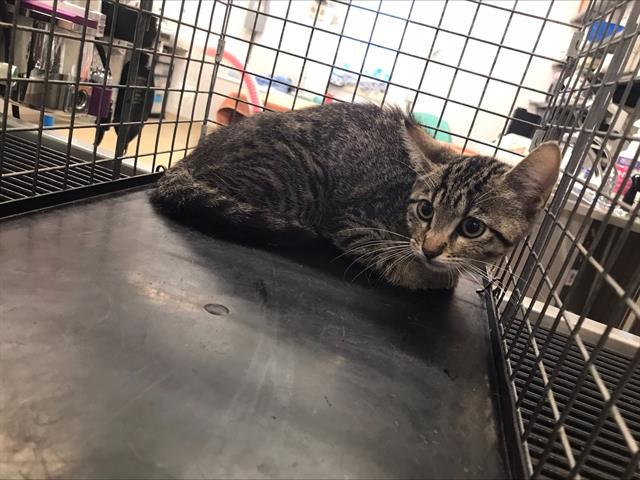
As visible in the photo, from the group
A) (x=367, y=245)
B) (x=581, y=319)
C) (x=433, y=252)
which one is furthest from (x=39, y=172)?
(x=581, y=319)

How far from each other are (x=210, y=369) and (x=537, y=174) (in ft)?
2.56

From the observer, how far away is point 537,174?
1017 mm

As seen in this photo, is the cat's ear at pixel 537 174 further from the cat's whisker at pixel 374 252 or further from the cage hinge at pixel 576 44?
the cage hinge at pixel 576 44

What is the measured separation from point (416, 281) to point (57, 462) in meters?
0.86

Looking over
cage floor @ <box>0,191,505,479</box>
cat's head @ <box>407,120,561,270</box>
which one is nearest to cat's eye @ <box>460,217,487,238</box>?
cat's head @ <box>407,120,561,270</box>

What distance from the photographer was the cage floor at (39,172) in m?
1.03

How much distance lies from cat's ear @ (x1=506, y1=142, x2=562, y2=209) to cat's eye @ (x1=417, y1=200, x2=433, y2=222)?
196 mm

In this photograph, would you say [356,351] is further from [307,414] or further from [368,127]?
[368,127]

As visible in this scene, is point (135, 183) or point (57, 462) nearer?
point (57, 462)

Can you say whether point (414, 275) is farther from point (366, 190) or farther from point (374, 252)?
point (366, 190)

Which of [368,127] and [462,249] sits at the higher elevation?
[368,127]

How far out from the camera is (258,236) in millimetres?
1131

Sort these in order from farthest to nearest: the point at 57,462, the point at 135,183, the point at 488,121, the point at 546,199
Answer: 1. the point at 488,121
2. the point at 135,183
3. the point at 546,199
4. the point at 57,462

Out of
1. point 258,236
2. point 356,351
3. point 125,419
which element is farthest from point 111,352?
point 258,236
